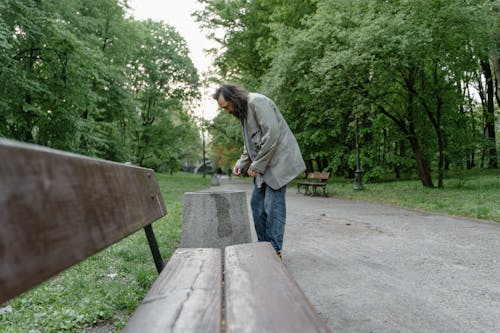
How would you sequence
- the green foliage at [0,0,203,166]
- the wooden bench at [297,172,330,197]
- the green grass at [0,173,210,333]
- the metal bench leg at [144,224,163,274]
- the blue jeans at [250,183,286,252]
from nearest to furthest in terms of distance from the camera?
the green grass at [0,173,210,333], the metal bench leg at [144,224,163,274], the blue jeans at [250,183,286,252], the green foliage at [0,0,203,166], the wooden bench at [297,172,330,197]

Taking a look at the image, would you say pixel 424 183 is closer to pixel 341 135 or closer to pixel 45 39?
pixel 341 135

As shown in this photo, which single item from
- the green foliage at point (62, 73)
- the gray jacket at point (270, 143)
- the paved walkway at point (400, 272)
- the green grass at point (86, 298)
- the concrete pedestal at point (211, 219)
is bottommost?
the paved walkway at point (400, 272)

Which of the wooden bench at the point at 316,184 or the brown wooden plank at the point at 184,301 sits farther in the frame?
the wooden bench at the point at 316,184

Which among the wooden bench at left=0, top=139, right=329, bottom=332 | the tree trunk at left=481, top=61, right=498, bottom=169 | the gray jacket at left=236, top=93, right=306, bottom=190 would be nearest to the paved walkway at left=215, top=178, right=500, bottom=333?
the gray jacket at left=236, top=93, right=306, bottom=190

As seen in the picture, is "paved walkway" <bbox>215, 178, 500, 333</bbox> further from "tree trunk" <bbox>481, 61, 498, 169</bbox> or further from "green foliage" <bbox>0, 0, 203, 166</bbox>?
"tree trunk" <bbox>481, 61, 498, 169</bbox>

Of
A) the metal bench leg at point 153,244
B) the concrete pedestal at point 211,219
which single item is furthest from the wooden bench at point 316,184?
the metal bench leg at point 153,244

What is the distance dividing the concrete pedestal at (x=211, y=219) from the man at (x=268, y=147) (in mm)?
520

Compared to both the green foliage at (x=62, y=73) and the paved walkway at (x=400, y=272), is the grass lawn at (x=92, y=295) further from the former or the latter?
the green foliage at (x=62, y=73)

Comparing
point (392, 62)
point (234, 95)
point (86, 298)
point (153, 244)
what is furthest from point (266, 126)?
point (392, 62)

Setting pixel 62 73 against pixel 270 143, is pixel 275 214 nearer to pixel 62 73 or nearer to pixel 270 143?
pixel 270 143

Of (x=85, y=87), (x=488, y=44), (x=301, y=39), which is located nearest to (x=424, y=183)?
(x=488, y=44)

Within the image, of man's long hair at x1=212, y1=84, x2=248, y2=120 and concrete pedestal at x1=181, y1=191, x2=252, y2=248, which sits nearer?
man's long hair at x1=212, y1=84, x2=248, y2=120

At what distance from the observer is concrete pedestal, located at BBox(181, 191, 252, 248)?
4.78 metres

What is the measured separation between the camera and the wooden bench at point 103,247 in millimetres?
906
